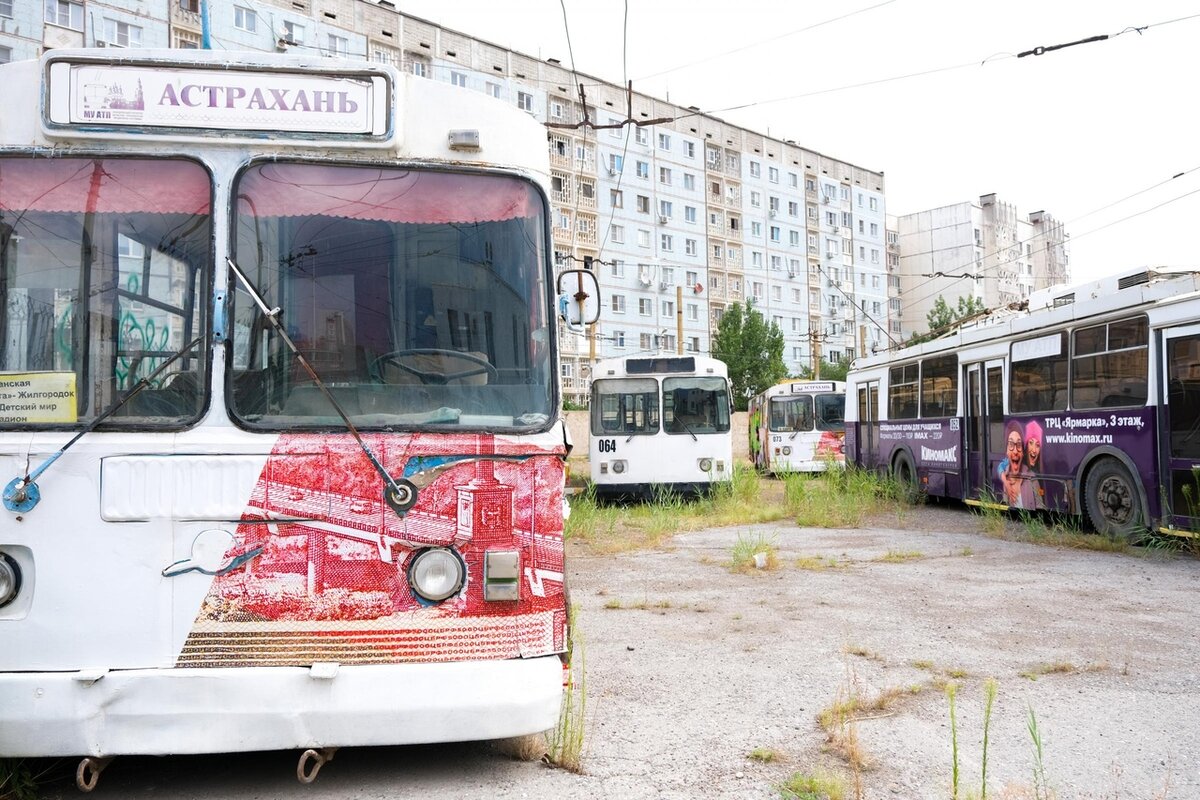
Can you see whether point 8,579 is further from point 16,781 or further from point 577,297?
point 577,297

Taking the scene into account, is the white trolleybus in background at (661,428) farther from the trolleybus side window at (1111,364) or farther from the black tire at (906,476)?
the trolleybus side window at (1111,364)

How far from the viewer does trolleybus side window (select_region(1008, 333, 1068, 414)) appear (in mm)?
13039

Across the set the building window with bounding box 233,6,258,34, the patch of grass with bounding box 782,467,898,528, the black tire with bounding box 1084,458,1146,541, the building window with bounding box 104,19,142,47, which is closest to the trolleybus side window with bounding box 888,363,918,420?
the patch of grass with bounding box 782,467,898,528

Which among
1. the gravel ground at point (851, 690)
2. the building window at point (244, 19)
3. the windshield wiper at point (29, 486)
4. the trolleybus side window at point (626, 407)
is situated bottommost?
the gravel ground at point (851, 690)

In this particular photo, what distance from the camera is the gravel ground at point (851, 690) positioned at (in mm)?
4082

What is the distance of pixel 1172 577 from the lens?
9180 mm

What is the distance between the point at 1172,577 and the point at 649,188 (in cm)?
5644

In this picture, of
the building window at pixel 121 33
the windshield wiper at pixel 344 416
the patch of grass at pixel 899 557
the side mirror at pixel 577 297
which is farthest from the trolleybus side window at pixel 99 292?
the building window at pixel 121 33

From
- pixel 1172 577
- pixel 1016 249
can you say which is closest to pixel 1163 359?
pixel 1172 577

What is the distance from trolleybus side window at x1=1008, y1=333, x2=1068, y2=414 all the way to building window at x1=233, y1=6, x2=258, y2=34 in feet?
129

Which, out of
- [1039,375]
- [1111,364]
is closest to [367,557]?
[1111,364]

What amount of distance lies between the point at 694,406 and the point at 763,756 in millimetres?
14024

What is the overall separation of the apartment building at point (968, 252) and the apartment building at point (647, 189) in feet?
10.5

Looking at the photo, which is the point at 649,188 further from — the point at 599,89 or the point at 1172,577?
the point at 1172,577
